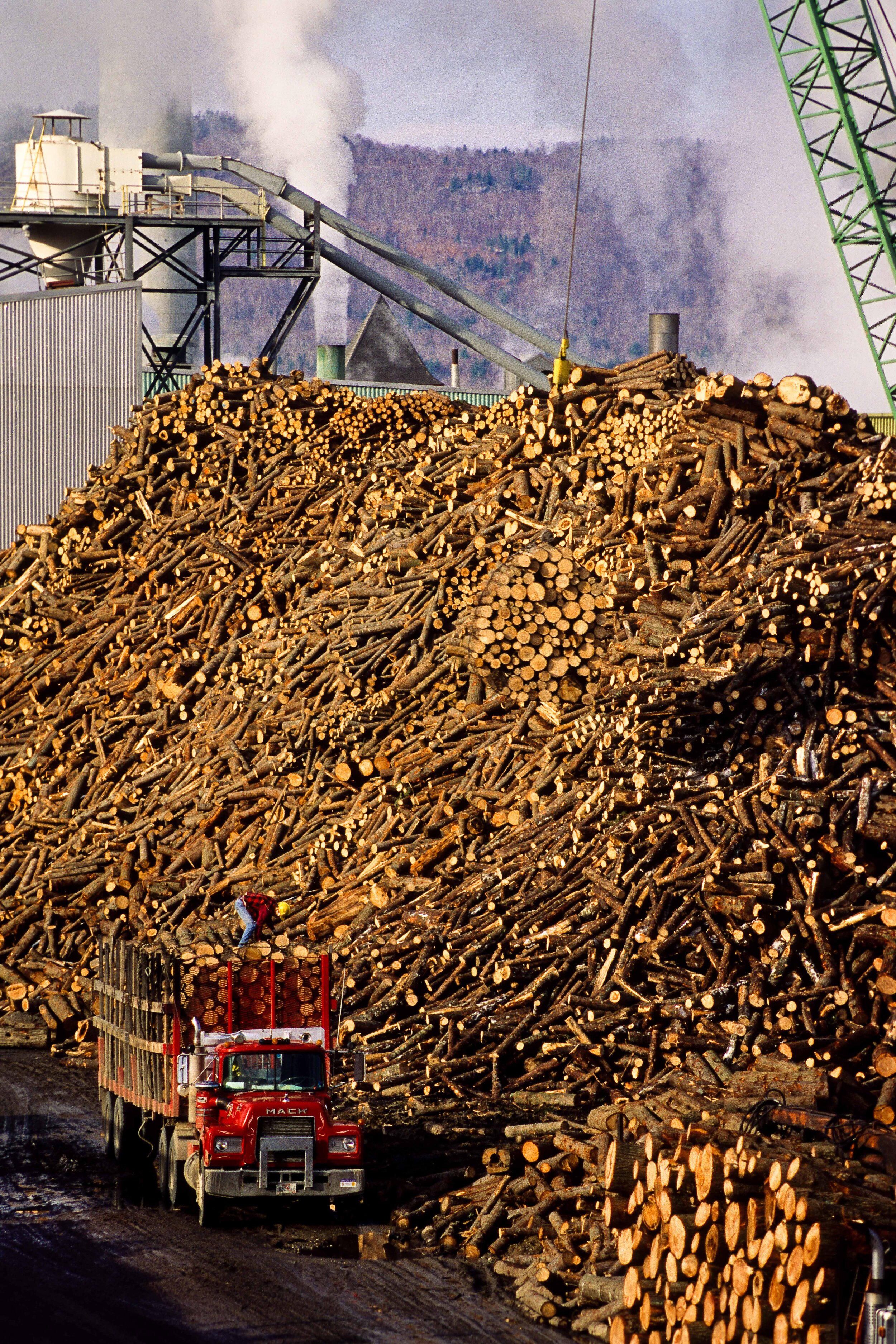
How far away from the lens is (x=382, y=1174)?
1412 centimetres

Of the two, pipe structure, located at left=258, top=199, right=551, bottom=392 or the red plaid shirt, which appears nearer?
the red plaid shirt

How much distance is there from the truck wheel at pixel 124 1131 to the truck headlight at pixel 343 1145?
9.36 feet

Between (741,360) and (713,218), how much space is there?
89.9 feet

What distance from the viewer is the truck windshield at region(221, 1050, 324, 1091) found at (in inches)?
520

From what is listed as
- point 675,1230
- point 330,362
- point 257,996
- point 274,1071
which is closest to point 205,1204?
point 274,1071

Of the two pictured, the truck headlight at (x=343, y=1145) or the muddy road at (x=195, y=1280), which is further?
the truck headlight at (x=343, y=1145)

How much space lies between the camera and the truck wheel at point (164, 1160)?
14016 millimetres

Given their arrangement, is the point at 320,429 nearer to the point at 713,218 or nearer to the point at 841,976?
the point at 841,976

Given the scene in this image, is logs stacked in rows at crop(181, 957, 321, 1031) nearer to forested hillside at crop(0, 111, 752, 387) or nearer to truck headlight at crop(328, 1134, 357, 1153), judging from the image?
truck headlight at crop(328, 1134, 357, 1153)

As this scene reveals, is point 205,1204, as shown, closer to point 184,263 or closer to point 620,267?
point 184,263

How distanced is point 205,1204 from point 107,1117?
107 inches

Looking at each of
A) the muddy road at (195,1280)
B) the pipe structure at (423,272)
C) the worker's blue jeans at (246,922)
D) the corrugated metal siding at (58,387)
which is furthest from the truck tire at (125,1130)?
the pipe structure at (423,272)

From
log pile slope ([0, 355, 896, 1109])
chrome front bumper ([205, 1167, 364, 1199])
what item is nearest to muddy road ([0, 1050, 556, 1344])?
chrome front bumper ([205, 1167, 364, 1199])

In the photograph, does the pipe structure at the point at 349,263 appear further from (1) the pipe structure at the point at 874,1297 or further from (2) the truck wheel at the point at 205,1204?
(1) the pipe structure at the point at 874,1297
